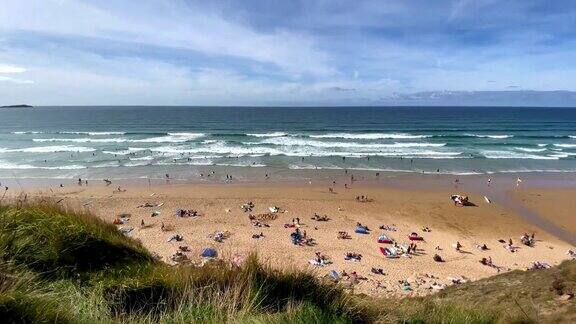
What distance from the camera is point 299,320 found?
11.2ft

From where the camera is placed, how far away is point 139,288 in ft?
14.1

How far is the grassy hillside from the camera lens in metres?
3.44

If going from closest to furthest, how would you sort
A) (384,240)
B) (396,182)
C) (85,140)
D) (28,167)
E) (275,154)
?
(384,240) < (396,182) < (28,167) < (275,154) < (85,140)

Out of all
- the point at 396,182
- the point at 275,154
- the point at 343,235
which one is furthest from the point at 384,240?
the point at 275,154

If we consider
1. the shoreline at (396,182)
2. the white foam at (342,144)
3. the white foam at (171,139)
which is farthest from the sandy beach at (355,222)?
the white foam at (171,139)

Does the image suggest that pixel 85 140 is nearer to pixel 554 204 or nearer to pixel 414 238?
pixel 414 238

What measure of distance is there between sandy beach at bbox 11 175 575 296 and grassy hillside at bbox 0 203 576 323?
8.80 m

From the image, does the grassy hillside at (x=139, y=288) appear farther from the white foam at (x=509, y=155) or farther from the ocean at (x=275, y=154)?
the white foam at (x=509, y=155)

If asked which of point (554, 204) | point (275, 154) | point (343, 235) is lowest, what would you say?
point (343, 235)

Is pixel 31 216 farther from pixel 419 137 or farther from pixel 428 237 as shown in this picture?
pixel 419 137

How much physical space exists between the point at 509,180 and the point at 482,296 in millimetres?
27167

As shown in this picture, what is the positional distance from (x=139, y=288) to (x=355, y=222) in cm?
1921

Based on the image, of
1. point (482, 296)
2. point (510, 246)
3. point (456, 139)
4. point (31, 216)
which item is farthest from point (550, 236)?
point (456, 139)

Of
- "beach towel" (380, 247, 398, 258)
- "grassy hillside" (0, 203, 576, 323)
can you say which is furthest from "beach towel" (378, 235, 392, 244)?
"grassy hillside" (0, 203, 576, 323)
